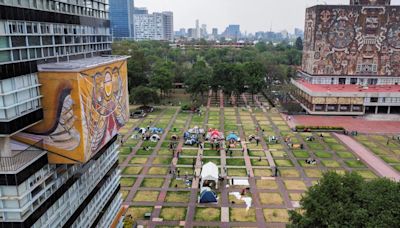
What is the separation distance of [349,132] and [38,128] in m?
51.5

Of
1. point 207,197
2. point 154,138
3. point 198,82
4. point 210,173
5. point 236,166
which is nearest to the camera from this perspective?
point 207,197

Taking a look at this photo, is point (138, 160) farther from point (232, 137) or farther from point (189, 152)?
point (232, 137)

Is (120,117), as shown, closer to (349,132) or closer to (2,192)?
(2,192)

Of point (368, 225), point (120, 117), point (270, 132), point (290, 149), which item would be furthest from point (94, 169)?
point (270, 132)

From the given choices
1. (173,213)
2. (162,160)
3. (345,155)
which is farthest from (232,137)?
(173,213)

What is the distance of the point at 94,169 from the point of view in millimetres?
22359

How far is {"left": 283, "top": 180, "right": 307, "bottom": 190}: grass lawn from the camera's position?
36.2 meters

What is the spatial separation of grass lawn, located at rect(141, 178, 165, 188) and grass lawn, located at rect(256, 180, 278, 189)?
34.9 feet

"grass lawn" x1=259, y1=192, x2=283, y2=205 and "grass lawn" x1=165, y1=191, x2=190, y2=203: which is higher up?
"grass lawn" x1=165, y1=191, x2=190, y2=203

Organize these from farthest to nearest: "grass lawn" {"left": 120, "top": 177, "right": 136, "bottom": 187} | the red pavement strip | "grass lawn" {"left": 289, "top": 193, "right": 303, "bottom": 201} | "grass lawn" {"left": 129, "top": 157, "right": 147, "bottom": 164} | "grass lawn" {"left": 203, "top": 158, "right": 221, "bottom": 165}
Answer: the red pavement strip, "grass lawn" {"left": 129, "top": 157, "right": 147, "bottom": 164}, "grass lawn" {"left": 203, "top": 158, "right": 221, "bottom": 165}, "grass lawn" {"left": 120, "top": 177, "right": 136, "bottom": 187}, "grass lawn" {"left": 289, "top": 193, "right": 303, "bottom": 201}

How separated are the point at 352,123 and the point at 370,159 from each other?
1970 centimetres

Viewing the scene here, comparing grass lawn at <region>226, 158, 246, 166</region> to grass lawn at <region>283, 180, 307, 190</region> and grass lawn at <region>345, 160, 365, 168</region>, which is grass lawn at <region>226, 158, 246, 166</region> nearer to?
grass lawn at <region>283, 180, 307, 190</region>

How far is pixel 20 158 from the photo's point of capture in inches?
595

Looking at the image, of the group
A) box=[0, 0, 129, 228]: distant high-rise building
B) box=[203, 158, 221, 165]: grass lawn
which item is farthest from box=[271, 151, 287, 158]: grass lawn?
box=[0, 0, 129, 228]: distant high-rise building
